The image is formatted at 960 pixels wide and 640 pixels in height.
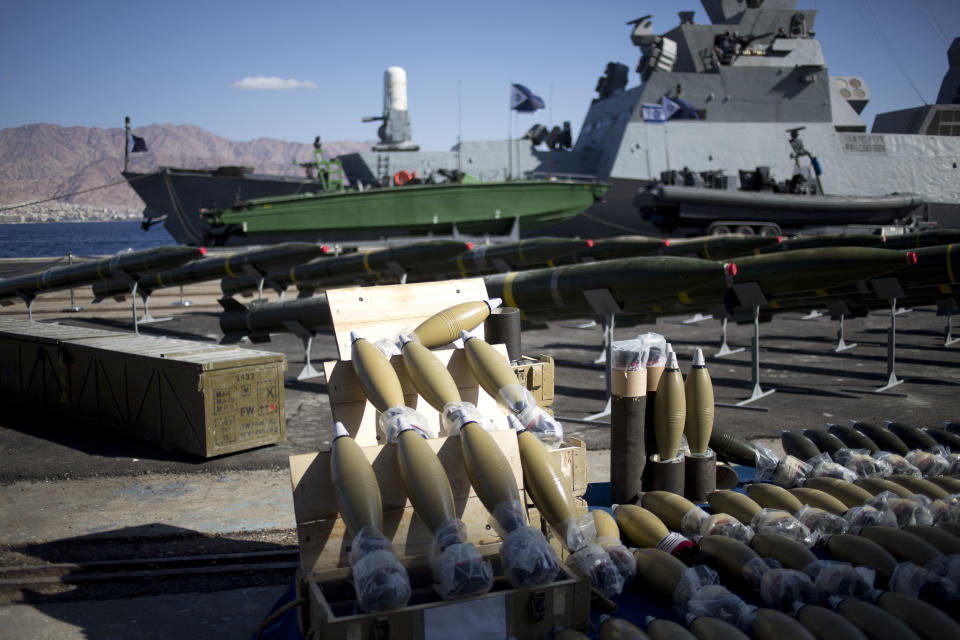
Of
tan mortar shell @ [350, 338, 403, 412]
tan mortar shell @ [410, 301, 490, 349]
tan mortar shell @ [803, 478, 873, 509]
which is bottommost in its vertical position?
tan mortar shell @ [803, 478, 873, 509]

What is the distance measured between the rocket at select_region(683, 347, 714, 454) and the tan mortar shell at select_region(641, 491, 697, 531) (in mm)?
462

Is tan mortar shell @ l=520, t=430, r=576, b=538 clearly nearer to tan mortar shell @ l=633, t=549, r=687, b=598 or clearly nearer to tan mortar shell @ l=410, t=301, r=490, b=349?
tan mortar shell @ l=633, t=549, r=687, b=598

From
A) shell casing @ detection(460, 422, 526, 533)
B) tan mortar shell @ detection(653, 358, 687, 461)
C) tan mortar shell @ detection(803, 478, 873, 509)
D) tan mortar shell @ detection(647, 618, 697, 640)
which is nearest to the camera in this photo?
tan mortar shell @ detection(647, 618, 697, 640)

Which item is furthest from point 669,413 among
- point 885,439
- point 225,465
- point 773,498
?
point 225,465

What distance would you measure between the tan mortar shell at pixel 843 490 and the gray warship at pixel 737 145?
61.2 feet

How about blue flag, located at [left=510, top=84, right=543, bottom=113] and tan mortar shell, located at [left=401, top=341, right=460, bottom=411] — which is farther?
blue flag, located at [left=510, top=84, right=543, bottom=113]

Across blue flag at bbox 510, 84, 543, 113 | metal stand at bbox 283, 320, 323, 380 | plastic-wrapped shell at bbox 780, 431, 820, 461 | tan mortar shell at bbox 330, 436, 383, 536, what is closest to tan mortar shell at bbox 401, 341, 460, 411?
tan mortar shell at bbox 330, 436, 383, 536

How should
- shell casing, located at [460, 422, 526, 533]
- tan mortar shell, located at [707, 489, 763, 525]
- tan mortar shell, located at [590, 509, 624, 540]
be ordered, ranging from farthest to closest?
tan mortar shell, located at [707, 489, 763, 525], tan mortar shell, located at [590, 509, 624, 540], shell casing, located at [460, 422, 526, 533]

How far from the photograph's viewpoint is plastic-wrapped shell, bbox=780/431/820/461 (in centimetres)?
479

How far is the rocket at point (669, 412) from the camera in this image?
13.2 feet

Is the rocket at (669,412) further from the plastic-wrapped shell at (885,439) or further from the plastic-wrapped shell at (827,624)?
the plastic-wrapped shell at (885,439)

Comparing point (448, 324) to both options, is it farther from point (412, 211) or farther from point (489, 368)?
point (412, 211)

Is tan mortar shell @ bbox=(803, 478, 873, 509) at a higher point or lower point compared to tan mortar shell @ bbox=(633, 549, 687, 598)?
higher

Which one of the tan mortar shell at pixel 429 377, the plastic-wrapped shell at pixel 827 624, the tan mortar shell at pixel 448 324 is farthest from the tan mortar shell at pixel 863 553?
the tan mortar shell at pixel 448 324
